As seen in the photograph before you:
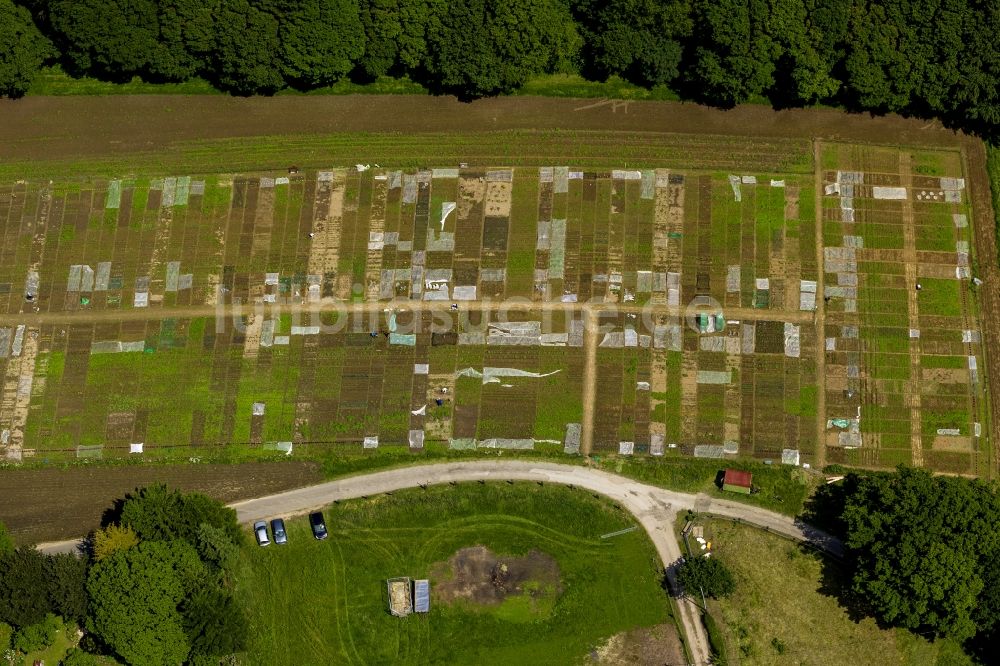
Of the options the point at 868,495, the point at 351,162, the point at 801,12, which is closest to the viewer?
the point at 868,495

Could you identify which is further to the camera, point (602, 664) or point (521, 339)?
point (521, 339)

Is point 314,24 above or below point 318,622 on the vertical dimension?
above

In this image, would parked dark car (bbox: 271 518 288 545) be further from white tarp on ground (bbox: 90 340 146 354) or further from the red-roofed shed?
the red-roofed shed

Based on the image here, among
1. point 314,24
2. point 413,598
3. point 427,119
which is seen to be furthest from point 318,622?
point 314,24

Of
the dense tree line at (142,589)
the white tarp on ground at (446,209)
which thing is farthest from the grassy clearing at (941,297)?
the dense tree line at (142,589)

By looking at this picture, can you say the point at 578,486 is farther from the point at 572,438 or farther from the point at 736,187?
the point at 736,187

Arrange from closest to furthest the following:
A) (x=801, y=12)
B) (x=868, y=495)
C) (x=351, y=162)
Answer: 1. (x=868, y=495)
2. (x=801, y=12)
3. (x=351, y=162)

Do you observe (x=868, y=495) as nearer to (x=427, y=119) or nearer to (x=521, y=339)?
(x=521, y=339)
